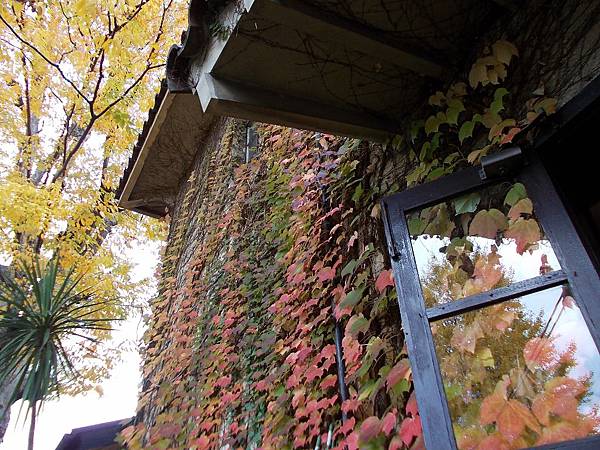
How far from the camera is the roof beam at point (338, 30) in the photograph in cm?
147

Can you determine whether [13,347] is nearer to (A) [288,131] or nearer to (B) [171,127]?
(B) [171,127]

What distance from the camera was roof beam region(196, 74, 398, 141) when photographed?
177cm

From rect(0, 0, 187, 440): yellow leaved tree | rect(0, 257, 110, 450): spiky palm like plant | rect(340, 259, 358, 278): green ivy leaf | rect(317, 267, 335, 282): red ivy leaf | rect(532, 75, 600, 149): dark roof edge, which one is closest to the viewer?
rect(532, 75, 600, 149): dark roof edge

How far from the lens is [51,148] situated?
8008 mm

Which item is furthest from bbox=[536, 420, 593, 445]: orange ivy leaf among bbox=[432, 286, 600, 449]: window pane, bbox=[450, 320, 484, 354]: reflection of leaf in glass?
bbox=[450, 320, 484, 354]: reflection of leaf in glass

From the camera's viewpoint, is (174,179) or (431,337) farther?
(174,179)

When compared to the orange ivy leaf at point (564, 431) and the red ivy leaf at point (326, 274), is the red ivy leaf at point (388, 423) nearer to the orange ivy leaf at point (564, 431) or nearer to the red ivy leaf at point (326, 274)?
the orange ivy leaf at point (564, 431)

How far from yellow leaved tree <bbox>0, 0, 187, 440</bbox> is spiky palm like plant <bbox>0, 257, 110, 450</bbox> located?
5.59 ft

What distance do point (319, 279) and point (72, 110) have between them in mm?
7296

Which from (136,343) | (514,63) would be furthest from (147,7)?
(514,63)

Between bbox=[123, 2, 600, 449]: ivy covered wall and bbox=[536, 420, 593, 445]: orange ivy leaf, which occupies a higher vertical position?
bbox=[123, 2, 600, 449]: ivy covered wall

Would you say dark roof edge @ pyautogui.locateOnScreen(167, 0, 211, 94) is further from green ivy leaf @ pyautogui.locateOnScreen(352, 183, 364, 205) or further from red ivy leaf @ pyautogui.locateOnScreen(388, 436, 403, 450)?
red ivy leaf @ pyautogui.locateOnScreen(388, 436, 403, 450)

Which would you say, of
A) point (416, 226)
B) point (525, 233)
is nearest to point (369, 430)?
point (416, 226)

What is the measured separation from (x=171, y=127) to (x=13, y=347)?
9.16ft
